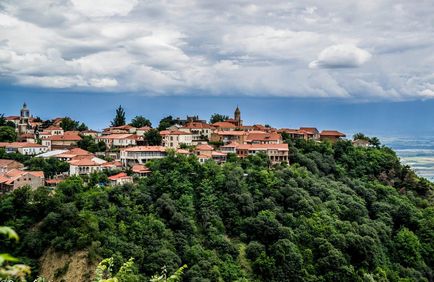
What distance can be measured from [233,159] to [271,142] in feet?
30.4

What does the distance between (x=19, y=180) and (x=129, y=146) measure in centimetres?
2089

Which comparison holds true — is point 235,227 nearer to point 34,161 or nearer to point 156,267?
point 156,267

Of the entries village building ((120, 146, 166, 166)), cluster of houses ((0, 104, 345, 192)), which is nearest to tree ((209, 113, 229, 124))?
cluster of houses ((0, 104, 345, 192))

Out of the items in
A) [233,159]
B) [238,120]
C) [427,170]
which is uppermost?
[238,120]

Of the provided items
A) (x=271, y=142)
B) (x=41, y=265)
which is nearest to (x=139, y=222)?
(x=41, y=265)

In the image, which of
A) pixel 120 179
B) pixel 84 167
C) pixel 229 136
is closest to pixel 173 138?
pixel 229 136

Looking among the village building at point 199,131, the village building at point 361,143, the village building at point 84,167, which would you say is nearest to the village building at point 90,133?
the village building at point 199,131

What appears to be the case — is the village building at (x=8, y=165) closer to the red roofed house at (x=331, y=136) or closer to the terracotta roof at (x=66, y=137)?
the terracotta roof at (x=66, y=137)

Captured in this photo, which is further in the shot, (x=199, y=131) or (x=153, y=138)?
(x=199, y=131)

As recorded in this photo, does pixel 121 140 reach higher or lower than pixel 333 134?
lower

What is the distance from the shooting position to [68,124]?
7781cm

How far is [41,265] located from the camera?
1332 inches

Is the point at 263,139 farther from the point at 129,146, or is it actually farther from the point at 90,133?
the point at 90,133

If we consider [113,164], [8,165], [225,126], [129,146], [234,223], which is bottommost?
[234,223]
